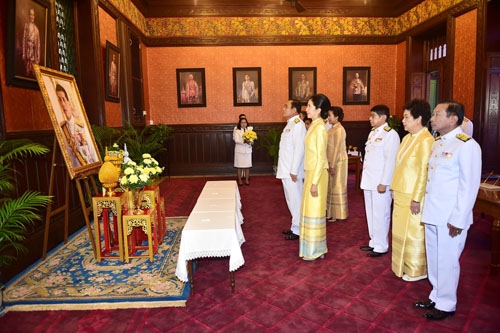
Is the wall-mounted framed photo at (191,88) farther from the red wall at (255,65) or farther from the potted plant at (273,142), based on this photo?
the potted plant at (273,142)

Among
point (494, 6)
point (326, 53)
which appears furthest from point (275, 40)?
point (494, 6)

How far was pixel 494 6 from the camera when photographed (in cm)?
690

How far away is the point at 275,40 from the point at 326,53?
1544 mm

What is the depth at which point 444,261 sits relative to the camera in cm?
275

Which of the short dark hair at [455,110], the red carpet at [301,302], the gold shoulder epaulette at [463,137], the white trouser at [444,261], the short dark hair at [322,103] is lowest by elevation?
the red carpet at [301,302]

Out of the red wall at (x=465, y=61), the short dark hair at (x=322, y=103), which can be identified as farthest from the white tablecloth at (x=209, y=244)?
the red wall at (x=465, y=61)

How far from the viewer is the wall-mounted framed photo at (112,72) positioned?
6.61m

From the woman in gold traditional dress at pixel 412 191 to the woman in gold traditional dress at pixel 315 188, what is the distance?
75 centimetres

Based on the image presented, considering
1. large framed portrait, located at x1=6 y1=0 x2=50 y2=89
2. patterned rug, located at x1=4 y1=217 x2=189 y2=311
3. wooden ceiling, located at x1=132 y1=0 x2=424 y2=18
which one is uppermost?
wooden ceiling, located at x1=132 y1=0 x2=424 y2=18

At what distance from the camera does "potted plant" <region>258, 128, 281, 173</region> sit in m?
9.63

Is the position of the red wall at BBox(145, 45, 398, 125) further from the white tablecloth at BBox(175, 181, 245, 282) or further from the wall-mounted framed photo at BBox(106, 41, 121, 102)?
the white tablecloth at BBox(175, 181, 245, 282)

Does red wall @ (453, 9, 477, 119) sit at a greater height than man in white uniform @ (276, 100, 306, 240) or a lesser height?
greater

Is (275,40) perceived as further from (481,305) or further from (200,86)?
(481,305)

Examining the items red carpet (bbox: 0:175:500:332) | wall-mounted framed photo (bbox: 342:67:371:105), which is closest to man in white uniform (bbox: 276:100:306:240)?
red carpet (bbox: 0:175:500:332)
